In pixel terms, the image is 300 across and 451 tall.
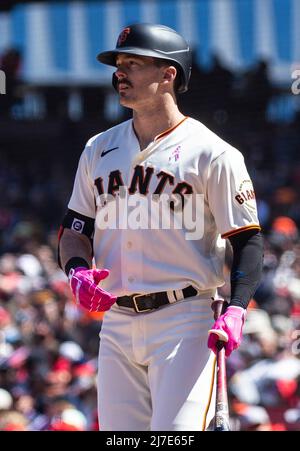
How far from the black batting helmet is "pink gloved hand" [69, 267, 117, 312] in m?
0.74

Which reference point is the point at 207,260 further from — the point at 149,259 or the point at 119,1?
the point at 119,1

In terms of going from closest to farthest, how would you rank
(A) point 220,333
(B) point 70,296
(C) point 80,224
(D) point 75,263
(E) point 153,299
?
(A) point 220,333
(E) point 153,299
(D) point 75,263
(C) point 80,224
(B) point 70,296

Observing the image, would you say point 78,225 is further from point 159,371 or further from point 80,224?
point 159,371

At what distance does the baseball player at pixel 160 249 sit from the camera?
3.55 meters

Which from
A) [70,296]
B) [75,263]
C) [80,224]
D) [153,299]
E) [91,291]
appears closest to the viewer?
[91,291]

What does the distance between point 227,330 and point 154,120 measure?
2.65 feet

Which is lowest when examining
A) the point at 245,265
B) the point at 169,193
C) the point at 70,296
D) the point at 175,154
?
the point at 70,296

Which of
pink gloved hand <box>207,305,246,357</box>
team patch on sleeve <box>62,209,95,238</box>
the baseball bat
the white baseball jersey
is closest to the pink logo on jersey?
the white baseball jersey

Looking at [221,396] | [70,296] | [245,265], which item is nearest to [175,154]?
[245,265]

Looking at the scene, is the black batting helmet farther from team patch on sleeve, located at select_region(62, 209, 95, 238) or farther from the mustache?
team patch on sleeve, located at select_region(62, 209, 95, 238)

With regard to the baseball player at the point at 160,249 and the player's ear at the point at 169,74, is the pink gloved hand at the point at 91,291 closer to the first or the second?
the baseball player at the point at 160,249

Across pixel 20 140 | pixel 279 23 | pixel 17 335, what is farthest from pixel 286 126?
pixel 17 335

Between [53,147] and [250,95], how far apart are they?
2974 millimetres

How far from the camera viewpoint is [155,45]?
3.70m
